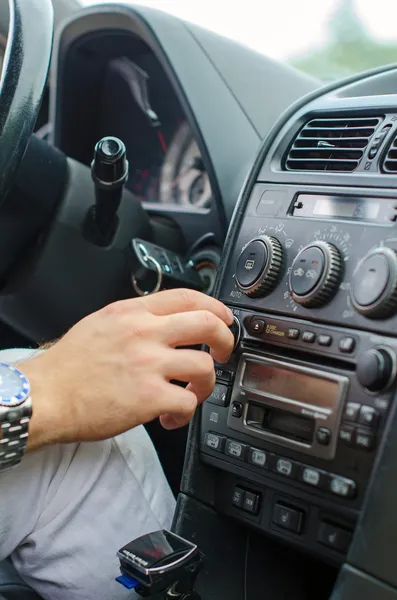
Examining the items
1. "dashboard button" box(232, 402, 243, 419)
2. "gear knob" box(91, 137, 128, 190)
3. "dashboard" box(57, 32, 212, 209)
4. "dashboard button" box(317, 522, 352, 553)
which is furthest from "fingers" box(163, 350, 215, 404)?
"dashboard" box(57, 32, 212, 209)

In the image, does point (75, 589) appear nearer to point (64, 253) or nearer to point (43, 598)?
point (43, 598)

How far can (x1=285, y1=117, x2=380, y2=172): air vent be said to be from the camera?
0.99 meters

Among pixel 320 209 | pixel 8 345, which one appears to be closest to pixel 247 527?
pixel 320 209

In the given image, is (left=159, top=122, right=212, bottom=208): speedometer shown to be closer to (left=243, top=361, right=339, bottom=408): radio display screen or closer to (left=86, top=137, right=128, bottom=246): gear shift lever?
(left=86, top=137, right=128, bottom=246): gear shift lever

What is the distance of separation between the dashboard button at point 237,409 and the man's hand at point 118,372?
0.40 feet

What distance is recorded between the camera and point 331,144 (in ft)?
3.38

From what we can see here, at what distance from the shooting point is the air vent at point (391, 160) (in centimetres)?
92

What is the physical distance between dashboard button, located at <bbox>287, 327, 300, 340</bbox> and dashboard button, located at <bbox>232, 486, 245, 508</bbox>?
215 mm

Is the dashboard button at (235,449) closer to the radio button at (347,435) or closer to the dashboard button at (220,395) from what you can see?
the dashboard button at (220,395)

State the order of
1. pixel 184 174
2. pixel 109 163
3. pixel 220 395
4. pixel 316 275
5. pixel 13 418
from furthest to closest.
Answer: pixel 184 174 < pixel 109 163 < pixel 220 395 < pixel 316 275 < pixel 13 418

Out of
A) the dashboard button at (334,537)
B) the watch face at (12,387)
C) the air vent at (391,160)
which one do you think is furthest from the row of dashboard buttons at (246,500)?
the air vent at (391,160)

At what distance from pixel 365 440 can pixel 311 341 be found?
14 cm

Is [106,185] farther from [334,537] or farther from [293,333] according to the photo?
[334,537]

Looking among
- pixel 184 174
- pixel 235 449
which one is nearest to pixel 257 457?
pixel 235 449
